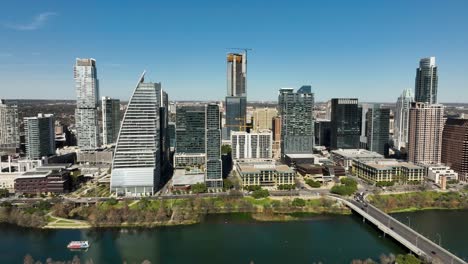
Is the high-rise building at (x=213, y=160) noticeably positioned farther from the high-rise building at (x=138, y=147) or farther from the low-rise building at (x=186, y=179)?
the high-rise building at (x=138, y=147)

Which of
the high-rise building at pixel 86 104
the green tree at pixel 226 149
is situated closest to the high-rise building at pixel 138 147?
the high-rise building at pixel 86 104

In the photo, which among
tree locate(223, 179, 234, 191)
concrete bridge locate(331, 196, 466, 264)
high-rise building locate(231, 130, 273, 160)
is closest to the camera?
concrete bridge locate(331, 196, 466, 264)

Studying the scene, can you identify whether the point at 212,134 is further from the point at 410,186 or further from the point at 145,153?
the point at 410,186

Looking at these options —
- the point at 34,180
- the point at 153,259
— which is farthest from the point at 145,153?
the point at 153,259

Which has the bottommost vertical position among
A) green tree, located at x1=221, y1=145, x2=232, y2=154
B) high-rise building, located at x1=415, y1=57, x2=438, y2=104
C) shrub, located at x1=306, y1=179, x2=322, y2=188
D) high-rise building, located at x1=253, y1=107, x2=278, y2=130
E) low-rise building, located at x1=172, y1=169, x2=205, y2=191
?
shrub, located at x1=306, y1=179, x2=322, y2=188

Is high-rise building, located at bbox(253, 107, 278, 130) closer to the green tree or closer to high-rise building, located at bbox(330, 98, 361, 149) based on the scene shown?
the green tree

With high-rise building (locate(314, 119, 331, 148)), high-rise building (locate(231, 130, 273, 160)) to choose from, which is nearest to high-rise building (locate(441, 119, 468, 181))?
high-rise building (locate(314, 119, 331, 148))
